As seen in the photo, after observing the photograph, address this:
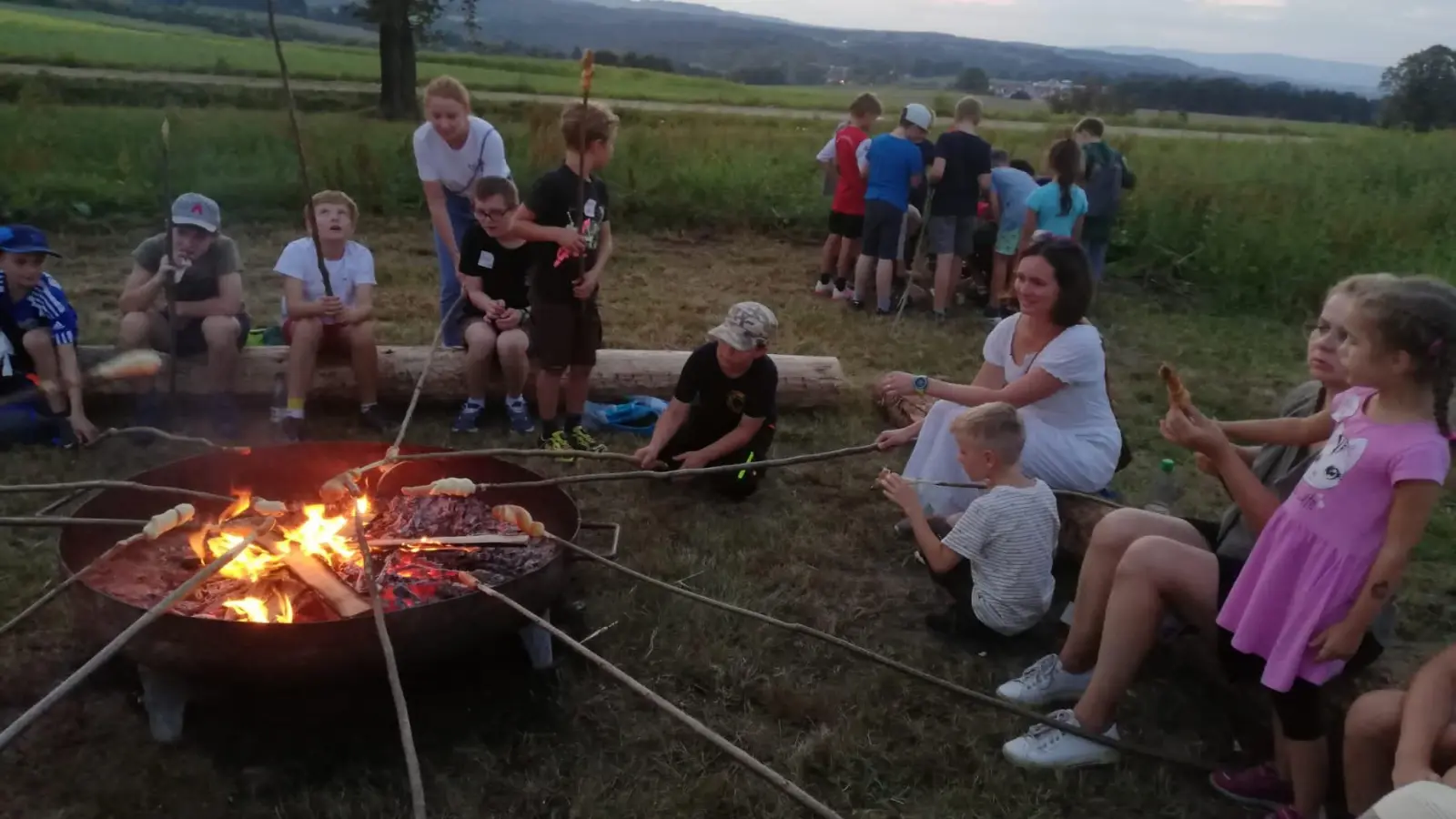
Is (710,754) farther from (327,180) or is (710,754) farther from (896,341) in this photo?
(327,180)

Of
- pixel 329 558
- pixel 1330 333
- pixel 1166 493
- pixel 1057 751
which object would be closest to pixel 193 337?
pixel 329 558

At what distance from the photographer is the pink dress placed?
236cm

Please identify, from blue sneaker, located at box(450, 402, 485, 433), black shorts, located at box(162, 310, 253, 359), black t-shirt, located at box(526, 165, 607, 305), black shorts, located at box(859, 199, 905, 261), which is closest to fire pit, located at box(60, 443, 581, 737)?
black t-shirt, located at box(526, 165, 607, 305)

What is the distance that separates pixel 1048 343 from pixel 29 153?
33.4 ft

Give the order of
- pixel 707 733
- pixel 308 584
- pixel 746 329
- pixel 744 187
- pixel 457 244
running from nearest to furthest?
pixel 707 733, pixel 308 584, pixel 746 329, pixel 457 244, pixel 744 187

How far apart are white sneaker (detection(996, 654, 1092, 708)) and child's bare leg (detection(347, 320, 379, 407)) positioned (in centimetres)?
339

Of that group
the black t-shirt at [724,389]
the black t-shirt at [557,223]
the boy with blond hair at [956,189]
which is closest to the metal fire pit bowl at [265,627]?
the black t-shirt at [724,389]

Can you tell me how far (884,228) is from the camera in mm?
8227

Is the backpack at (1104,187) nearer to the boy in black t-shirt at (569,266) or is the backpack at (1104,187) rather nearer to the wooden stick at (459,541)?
the boy in black t-shirt at (569,266)

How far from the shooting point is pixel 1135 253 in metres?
10.1

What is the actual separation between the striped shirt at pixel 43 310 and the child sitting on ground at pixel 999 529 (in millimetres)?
3729

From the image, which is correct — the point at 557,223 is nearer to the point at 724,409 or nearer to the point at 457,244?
the point at 457,244

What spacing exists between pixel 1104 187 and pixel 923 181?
153cm

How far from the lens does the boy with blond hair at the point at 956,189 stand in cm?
812
